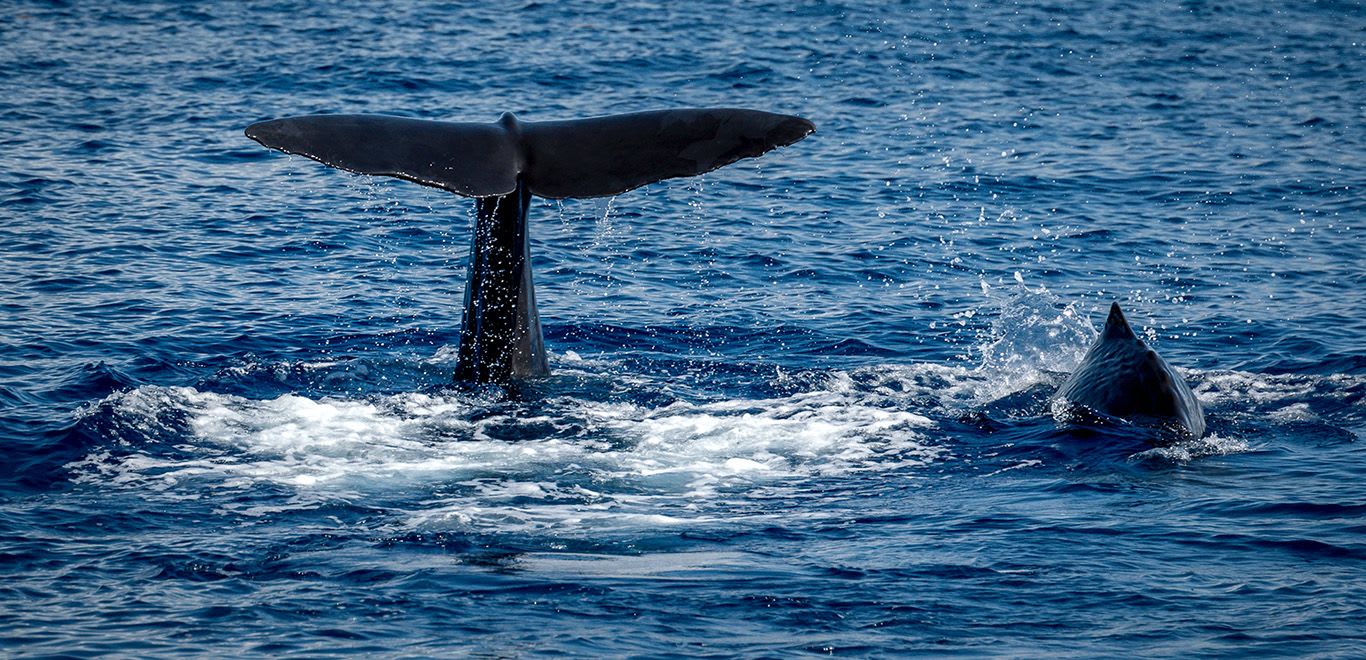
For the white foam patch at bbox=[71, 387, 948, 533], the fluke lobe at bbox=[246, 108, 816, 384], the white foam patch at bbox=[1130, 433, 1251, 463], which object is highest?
the fluke lobe at bbox=[246, 108, 816, 384]

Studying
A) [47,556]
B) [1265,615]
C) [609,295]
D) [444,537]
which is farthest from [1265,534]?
[609,295]

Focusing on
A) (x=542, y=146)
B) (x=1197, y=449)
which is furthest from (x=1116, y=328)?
(x=542, y=146)

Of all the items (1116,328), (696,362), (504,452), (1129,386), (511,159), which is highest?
(511,159)

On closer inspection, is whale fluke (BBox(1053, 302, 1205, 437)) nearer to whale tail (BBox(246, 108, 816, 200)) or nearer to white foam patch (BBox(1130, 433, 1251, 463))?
white foam patch (BBox(1130, 433, 1251, 463))

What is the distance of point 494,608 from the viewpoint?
955 centimetres

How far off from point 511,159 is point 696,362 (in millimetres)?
3875

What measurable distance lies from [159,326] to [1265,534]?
10680mm

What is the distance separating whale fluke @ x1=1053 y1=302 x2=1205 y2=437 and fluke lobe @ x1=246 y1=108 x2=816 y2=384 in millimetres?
3889

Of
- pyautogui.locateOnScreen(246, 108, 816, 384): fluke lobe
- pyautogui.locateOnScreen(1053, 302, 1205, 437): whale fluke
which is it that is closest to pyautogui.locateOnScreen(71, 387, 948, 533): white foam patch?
pyautogui.locateOnScreen(246, 108, 816, 384): fluke lobe

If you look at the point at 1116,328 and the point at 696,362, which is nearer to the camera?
the point at 1116,328

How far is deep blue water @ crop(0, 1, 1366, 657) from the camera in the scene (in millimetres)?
9781

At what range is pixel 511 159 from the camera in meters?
12.7

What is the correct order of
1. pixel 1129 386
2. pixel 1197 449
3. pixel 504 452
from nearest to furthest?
pixel 504 452
pixel 1197 449
pixel 1129 386

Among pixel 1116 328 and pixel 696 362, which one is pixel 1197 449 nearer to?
pixel 1116 328
